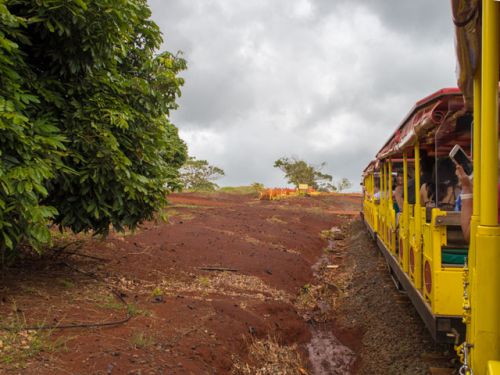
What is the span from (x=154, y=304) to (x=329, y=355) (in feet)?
8.33

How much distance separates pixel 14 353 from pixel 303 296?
581 cm

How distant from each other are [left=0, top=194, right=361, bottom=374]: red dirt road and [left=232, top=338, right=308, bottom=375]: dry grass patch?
81mm

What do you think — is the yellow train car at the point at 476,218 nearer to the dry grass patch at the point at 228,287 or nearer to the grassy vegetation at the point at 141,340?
the grassy vegetation at the point at 141,340

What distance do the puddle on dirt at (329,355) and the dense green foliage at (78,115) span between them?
297 centimetres

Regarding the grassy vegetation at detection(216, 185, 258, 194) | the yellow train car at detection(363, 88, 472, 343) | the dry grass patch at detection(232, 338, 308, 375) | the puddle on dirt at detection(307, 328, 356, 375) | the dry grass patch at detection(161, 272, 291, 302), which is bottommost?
the puddle on dirt at detection(307, 328, 356, 375)

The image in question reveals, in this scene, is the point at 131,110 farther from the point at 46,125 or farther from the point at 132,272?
the point at 132,272

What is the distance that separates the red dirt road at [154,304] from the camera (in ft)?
12.2

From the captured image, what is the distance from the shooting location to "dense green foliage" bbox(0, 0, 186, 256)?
3836 millimetres

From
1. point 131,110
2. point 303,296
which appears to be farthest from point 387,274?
point 131,110

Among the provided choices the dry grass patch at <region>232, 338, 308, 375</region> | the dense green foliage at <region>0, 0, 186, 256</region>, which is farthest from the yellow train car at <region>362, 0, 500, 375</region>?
the dense green foliage at <region>0, 0, 186, 256</region>

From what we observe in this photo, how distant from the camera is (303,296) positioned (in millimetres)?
8383

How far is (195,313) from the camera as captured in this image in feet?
17.3

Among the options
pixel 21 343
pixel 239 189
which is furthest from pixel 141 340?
pixel 239 189

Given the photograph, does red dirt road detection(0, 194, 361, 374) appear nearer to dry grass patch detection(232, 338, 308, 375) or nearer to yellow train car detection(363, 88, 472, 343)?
dry grass patch detection(232, 338, 308, 375)
